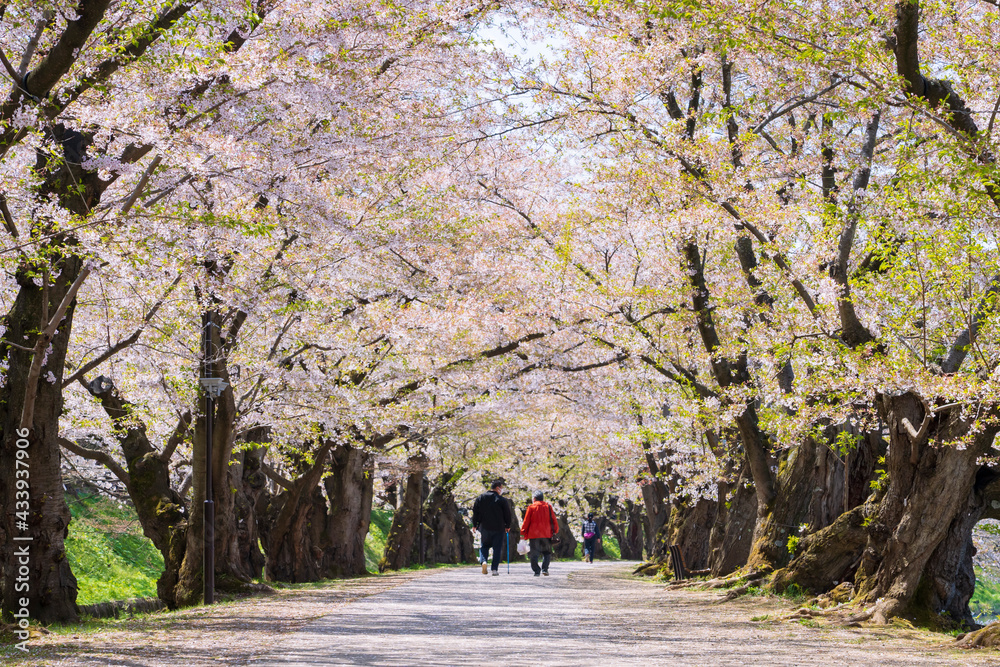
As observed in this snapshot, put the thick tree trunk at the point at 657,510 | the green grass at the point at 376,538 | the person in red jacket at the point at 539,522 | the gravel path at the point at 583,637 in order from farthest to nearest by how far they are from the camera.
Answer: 1. the green grass at the point at 376,538
2. the thick tree trunk at the point at 657,510
3. the person in red jacket at the point at 539,522
4. the gravel path at the point at 583,637

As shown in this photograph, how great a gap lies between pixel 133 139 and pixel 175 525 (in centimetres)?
840

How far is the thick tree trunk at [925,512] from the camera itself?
38.6 feet

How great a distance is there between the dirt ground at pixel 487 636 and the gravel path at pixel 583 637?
0.02 metres

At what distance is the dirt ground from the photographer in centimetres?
857

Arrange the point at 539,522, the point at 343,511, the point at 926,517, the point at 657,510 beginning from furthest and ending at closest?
the point at 657,510 → the point at 343,511 → the point at 539,522 → the point at 926,517

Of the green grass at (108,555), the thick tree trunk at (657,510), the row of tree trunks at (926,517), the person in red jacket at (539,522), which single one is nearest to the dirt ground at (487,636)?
the row of tree trunks at (926,517)

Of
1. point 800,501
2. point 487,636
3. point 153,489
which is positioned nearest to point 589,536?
point 800,501

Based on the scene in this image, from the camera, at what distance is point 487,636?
1023cm

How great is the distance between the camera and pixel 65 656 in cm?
859

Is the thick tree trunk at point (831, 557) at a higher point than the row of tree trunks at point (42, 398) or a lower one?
lower

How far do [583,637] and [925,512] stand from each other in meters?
4.59

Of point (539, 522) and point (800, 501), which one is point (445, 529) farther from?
point (800, 501)

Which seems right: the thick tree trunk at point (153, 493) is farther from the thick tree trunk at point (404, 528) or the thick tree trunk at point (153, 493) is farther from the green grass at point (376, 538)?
the green grass at point (376, 538)

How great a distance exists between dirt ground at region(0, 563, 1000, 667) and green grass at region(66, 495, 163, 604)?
494 inches
